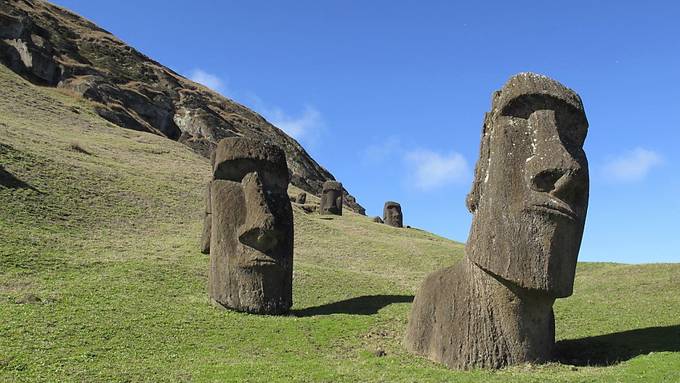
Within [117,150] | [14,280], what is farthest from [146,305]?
[117,150]

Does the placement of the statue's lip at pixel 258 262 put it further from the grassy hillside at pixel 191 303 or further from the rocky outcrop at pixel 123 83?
the rocky outcrop at pixel 123 83

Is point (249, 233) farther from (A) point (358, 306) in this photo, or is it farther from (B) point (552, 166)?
(B) point (552, 166)

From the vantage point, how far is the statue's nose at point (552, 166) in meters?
10.8

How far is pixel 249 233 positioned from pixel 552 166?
868cm

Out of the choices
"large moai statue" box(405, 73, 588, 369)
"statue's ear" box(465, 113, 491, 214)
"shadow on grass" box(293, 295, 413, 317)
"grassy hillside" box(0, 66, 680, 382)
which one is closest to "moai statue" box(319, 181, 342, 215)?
"grassy hillside" box(0, 66, 680, 382)

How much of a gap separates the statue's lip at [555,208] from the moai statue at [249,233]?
8.05m

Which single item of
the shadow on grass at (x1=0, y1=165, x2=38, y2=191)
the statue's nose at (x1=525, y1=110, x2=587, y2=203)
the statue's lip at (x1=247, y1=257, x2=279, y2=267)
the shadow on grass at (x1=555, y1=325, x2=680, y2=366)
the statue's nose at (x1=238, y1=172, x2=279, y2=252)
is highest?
the shadow on grass at (x1=0, y1=165, x2=38, y2=191)

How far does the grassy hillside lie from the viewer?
11180 millimetres

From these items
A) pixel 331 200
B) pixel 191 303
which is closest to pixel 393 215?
pixel 331 200

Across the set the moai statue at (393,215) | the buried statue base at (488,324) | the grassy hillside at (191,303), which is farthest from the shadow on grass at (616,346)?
Answer: the moai statue at (393,215)

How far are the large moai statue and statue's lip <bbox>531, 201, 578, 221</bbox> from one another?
2 cm

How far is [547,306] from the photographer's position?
446 inches

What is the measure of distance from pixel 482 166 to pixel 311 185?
77.3 meters

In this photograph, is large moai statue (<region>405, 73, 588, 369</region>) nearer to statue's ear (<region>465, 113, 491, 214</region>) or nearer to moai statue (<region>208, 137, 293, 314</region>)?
statue's ear (<region>465, 113, 491, 214</region>)
